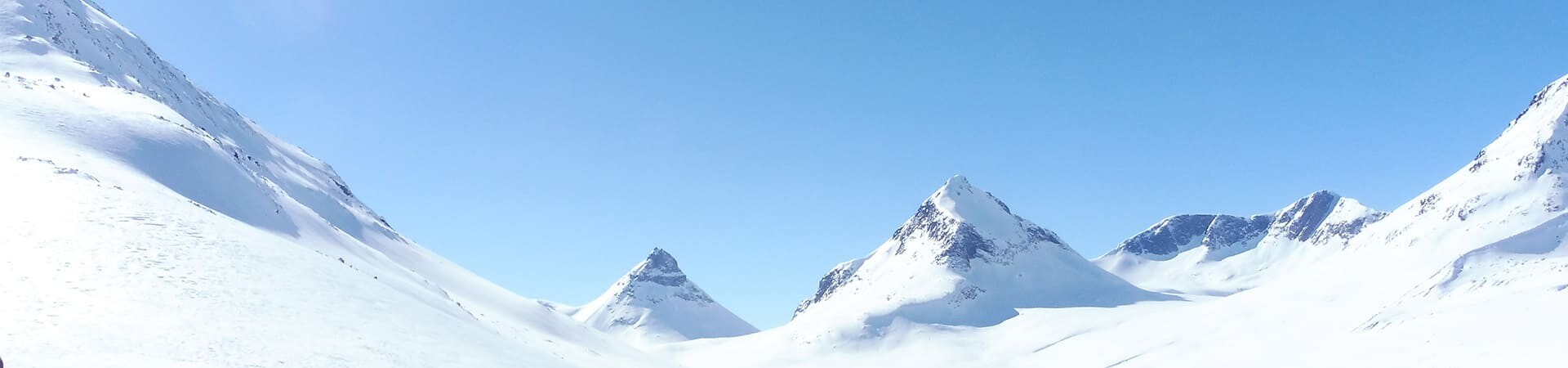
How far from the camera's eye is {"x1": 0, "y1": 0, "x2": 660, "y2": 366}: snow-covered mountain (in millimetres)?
24266

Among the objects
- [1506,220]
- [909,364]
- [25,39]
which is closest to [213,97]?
[25,39]

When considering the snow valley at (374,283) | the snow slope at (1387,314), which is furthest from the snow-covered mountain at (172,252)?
the snow slope at (1387,314)

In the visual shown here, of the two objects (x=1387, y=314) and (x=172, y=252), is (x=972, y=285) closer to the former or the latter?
(x=1387, y=314)

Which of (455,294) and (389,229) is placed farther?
(389,229)

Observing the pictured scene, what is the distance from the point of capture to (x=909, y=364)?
130500 mm

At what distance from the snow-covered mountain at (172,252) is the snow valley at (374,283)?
0.16 metres

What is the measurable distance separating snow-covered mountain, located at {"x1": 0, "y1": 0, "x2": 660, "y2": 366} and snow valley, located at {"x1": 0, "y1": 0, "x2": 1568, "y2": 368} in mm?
163

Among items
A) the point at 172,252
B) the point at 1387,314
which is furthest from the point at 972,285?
the point at 172,252

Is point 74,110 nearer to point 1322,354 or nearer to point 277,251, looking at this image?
point 277,251

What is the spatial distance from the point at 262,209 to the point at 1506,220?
143 metres

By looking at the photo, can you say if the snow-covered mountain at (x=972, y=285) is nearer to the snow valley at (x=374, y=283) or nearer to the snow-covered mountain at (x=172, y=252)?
the snow valley at (x=374, y=283)

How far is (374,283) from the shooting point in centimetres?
4825

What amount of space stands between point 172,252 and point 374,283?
15604 mm

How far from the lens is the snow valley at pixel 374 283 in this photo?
27141 mm
